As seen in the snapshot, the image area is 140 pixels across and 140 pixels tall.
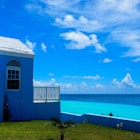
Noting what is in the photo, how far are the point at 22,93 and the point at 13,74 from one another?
131cm

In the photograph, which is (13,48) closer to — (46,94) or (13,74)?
(13,74)

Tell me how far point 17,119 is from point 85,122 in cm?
426

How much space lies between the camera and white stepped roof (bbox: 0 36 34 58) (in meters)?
18.8

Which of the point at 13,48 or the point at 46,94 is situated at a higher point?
the point at 13,48

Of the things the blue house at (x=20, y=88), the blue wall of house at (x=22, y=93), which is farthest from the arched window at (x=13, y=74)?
the blue wall of house at (x=22, y=93)

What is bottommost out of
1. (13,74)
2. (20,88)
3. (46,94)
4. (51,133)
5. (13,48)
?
(51,133)

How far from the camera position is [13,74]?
19.2 metres

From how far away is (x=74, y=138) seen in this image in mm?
13422

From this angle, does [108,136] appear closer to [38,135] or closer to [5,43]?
[38,135]

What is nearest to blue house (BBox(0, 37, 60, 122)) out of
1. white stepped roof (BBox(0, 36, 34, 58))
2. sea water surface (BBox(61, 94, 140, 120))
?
white stepped roof (BBox(0, 36, 34, 58))

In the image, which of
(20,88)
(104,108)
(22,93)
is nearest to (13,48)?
(20,88)

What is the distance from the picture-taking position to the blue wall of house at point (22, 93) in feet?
61.2

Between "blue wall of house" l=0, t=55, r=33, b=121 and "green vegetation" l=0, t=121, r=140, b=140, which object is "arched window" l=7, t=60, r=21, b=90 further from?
"green vegetation" l=0, t=121, r=140, b=140

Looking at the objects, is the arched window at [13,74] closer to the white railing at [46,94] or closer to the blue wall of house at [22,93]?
the blue wall of house at [22,93]
